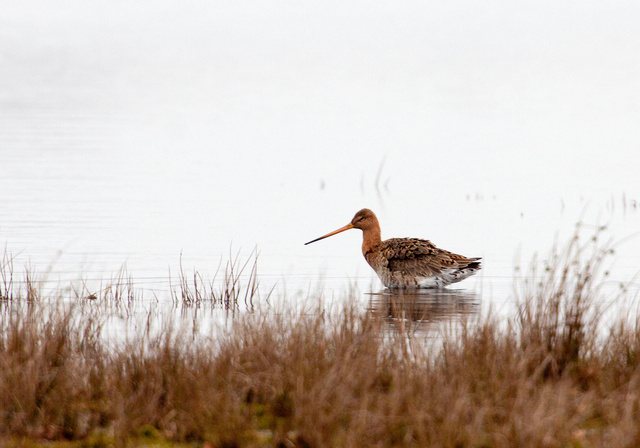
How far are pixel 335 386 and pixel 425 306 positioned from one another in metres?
5.62

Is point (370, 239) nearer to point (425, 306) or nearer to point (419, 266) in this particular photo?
point (419, 266)

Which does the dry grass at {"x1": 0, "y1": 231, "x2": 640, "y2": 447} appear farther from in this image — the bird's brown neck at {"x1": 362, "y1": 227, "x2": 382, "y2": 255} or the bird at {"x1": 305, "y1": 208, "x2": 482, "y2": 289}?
the bird's brown neck at {"x1": 362, "y1": 227, "x2": 382, "y2": 255}

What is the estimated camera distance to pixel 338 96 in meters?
100

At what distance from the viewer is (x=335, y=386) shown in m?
6.38

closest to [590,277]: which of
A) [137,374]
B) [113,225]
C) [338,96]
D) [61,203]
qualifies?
[137,374]

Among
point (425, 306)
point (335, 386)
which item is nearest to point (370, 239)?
point (425, 306)

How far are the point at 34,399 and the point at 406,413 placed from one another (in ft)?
7.47

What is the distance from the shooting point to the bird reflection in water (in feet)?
34.9

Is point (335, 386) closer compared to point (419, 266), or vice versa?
point (335, 386)

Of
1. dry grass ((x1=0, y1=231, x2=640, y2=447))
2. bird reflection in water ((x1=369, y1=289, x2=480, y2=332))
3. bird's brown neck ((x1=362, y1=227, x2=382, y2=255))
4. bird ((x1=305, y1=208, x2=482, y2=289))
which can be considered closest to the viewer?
dry grass ((x1=0, y1=231, x2=640, y2=447))

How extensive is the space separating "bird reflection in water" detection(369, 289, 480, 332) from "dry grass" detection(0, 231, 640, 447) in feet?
7.70

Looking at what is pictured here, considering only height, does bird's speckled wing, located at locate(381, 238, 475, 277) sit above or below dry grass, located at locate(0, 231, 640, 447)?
above

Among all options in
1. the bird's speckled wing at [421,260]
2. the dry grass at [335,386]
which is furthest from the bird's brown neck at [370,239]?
the dry grass at [335,386]

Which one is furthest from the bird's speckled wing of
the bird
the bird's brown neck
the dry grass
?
the dry grass
